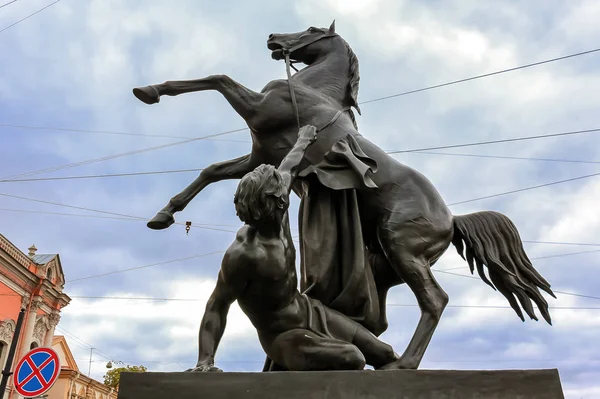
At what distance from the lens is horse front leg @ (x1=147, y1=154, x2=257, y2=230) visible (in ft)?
14.1

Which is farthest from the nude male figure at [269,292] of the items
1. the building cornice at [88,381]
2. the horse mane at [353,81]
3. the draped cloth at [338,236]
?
the building cornice at [88,381]

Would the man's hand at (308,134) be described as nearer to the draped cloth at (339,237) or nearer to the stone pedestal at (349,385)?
the draped cloth at (339,237)

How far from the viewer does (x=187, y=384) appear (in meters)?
2.80

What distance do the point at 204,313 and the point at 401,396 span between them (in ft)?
4.11

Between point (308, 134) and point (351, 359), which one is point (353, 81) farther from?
point (351, 359)

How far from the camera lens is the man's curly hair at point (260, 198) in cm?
314

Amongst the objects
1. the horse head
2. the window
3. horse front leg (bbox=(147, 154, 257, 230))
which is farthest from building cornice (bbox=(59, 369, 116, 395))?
the horse head

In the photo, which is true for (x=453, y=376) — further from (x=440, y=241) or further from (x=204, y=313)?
(x=204, y=313)

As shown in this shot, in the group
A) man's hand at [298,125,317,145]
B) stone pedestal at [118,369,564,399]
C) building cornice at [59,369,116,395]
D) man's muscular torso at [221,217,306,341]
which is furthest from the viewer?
building cornice at [59,369,116,395]

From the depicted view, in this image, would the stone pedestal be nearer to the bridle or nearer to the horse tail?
the horse tail

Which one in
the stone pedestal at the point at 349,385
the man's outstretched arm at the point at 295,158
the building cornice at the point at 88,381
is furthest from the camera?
the building cornice at the point at 88,381

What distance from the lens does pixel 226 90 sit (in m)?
4.34

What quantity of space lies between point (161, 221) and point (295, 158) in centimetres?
129

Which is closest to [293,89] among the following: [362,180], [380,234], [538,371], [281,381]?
[362,180]
